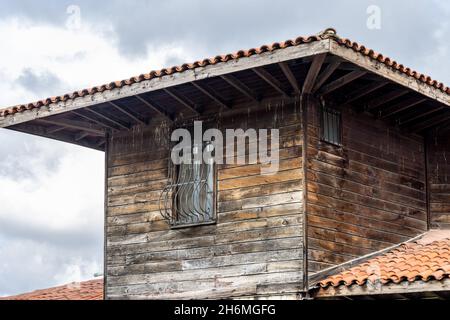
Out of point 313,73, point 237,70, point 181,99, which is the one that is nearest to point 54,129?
point 181,99

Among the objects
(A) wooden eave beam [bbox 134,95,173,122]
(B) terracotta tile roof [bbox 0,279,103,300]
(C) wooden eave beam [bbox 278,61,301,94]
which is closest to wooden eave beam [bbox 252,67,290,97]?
→ (C) wooden eave beam [bbox 278,61,301,94]

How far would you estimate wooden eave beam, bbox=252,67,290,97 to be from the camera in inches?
512

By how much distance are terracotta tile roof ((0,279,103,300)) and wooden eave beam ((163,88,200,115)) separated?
13.2 ft

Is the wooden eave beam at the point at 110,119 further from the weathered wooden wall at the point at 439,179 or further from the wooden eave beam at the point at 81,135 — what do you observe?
the weathered wooden wall at the point at 439,179

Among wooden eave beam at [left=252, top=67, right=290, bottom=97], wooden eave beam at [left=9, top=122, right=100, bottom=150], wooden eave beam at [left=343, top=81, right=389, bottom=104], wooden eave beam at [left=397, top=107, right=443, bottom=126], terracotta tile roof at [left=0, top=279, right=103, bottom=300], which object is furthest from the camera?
terracotta tile roof at [left=0, top=279, right=103, bottom=300]

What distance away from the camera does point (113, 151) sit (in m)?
15.7

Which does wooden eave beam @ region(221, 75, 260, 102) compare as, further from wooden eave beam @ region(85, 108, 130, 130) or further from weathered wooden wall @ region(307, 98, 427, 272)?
wooden eave beam @ region(85, 108, 130, 130)

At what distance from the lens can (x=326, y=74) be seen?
13047 millimetres

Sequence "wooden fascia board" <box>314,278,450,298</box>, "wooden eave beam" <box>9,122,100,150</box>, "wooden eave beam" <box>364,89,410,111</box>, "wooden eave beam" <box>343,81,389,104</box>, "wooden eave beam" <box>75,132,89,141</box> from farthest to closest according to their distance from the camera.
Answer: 1. "wooden eave beam" <box>75,132,89,141</box>
2. "wooden eave beam" <box>9,122,100,150</box>
3. "wooden eave beam" <box>364,89,410,111</box>
4. "wooden eave beam" <box>343,81,389,104</box>
5. "wooden fascia board" <box>314,278,450,298</box>

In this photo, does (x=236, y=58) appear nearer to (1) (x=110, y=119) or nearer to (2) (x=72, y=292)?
(1) (x=110, y=119)

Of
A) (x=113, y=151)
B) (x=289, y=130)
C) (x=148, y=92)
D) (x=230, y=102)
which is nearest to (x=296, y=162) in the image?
(x=289, y=130)

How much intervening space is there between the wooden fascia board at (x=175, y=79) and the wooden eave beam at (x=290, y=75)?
0.72 feet

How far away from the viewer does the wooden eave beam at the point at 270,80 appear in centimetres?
1301

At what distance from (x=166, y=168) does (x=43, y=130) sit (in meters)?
2.62
